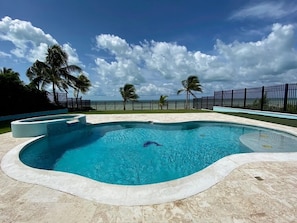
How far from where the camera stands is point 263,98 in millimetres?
12422

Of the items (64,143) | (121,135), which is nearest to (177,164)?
(121,135)

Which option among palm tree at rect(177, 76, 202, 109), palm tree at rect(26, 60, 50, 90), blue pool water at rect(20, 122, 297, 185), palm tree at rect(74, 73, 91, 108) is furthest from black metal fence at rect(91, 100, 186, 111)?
blue pool water at rect(20, 122, 297, 185)

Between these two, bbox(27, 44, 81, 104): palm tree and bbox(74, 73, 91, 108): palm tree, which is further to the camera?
bbox(74, 73, 91, 108): palm tree

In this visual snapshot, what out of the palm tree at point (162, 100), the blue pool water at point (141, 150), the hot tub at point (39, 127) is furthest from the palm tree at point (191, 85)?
the hot tub at point (39, 127)

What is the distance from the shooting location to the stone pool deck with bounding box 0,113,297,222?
5.70 feet

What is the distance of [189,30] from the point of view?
478 inches

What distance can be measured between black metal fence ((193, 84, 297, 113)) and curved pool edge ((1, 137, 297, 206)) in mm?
10518

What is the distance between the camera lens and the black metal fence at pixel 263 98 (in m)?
10.2

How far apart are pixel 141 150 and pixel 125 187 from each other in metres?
3.13

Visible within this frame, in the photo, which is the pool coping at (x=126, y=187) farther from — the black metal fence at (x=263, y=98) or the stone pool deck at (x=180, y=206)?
the black metal fence at (x=263, y=98)

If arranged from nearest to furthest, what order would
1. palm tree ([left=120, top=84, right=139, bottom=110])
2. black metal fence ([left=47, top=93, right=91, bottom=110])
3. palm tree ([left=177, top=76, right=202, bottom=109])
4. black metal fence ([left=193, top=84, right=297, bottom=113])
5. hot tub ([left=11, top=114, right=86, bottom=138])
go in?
hot tub ([left=11, top=114, right=86, bottom=138]) < black metal fence ([left=193, top=84, right=297, bottom=113]) < black metal fence ([left=47, top=93, right=91, bottom=110]) < palm tree ([left=177, top=76, right=202, bottom=109]) < palm tree ([left=120, top=84, right=139, bottom=110])

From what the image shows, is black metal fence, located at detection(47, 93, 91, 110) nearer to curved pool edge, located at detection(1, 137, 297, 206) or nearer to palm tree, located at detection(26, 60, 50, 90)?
palm tree, located at detection(26, 60, 50, 90)

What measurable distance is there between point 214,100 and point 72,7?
57.0 ft

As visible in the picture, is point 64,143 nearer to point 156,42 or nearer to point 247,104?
point 156,42
